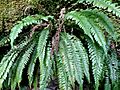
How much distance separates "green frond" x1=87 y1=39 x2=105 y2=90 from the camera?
2871 mm

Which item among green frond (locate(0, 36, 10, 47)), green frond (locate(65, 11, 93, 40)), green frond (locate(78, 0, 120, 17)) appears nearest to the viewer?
green frond (locate(65, 11, 93, 40))

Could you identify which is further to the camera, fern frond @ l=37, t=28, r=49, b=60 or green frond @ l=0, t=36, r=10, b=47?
green frond @ l=0, t=36, r=10, b=47

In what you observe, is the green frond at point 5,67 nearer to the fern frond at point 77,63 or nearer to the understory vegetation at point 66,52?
the understory vegetation at point 66,52

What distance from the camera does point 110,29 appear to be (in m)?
2.85

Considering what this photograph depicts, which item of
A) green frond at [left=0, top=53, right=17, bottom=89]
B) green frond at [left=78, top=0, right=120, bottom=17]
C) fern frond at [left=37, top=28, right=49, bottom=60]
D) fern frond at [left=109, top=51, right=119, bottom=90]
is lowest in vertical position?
fern frond at [left=109, top=51, right=119, bottom=90]

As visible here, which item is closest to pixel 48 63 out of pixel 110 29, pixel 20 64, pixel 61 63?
pixel 61 63

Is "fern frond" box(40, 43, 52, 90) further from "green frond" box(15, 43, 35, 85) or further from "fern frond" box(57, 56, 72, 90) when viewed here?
"green frond" box(15, 43, 35, 85)

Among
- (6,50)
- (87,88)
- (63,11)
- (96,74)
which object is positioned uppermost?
(63,11)

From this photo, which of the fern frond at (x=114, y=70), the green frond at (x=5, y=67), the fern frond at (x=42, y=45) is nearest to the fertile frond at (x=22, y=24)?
the fern frond at (x=42, y=45)

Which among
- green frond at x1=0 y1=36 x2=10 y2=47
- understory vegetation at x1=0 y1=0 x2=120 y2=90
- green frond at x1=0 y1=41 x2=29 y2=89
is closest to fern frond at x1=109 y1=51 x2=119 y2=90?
understory vegetation at x1=0 y1=0 x2=120 y2=90

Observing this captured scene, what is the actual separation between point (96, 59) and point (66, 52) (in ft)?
1.03

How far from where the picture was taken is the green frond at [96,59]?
287cm

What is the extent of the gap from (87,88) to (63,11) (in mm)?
907

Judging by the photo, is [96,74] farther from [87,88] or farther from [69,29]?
[69,29]
